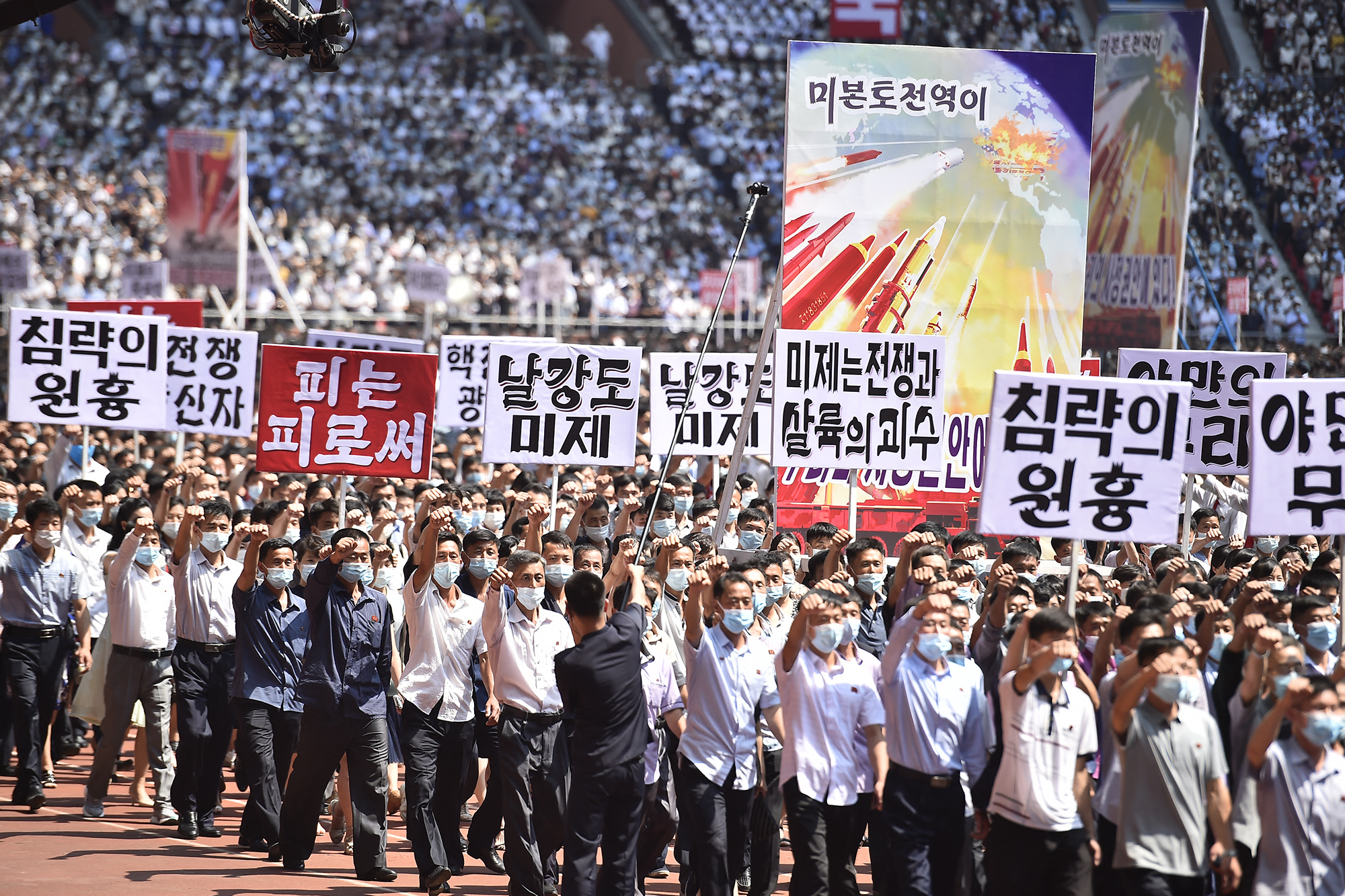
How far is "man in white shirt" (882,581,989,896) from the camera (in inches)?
283

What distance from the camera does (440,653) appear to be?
8.73 metres

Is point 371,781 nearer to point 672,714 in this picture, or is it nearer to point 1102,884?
point 672,714

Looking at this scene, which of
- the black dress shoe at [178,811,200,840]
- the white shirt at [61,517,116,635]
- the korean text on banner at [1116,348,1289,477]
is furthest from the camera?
the korean text on banner at [1116,348,1289,477]

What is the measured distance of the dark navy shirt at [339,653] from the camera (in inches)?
341

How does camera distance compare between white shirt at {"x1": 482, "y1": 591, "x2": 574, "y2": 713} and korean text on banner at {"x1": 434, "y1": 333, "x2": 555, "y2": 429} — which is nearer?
white shirt at {"x1": 482, "y1": 591, "x2": 574, "y2": 713}

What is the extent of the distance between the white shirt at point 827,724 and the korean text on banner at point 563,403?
4.74 metres

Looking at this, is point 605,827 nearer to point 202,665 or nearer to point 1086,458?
point 1086,458

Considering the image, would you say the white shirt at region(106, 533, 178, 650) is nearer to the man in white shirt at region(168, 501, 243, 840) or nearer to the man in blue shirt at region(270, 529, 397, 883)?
the man in white shirt at region(168, 501, 243, 840)

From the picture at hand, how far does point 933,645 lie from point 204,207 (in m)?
18.8

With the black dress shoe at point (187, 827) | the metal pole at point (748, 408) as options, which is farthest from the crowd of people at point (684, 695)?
the metal pole at point (748, 408)

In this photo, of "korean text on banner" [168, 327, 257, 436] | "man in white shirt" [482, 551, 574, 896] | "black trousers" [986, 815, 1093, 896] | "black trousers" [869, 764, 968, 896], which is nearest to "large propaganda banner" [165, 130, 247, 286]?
"korean text on banner" [168, 327, 257, 436]

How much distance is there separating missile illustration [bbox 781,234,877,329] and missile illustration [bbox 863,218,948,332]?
346mm

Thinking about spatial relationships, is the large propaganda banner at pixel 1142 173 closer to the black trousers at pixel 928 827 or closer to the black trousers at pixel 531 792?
the black trousers at pixel 531 792

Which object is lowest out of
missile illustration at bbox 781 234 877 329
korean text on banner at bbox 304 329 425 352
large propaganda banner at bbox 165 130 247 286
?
korean text on banner at bbox 304 329 425 352
